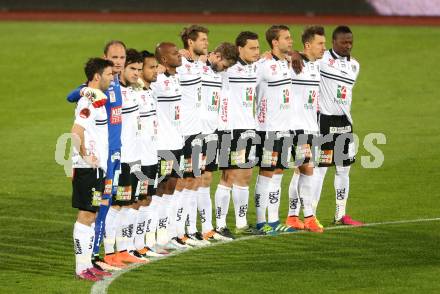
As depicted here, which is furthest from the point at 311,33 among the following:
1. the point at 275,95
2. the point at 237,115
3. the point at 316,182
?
the point at 316,182

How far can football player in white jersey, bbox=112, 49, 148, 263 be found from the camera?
523 inches

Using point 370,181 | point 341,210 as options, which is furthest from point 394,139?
point 341,210

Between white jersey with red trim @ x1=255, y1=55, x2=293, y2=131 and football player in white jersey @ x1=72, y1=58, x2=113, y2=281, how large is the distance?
3138 millimetres

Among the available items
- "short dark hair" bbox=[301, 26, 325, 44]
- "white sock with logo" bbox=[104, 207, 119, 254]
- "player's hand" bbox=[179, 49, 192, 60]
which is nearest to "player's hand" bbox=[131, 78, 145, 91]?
"player's hand" bbox=[179, 49, 192, 60]

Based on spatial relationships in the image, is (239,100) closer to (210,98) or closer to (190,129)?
(210,98)

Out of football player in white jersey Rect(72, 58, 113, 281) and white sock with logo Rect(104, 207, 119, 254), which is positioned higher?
football player in white jersey Rect(72, 58, 113, 281)


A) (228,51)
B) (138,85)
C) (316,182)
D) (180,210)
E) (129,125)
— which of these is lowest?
(180,210)

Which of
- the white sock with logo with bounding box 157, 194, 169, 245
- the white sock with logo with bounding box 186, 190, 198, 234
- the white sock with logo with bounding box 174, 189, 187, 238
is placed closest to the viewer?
the white sock with logo with bounding box 157, 194, 169, 245

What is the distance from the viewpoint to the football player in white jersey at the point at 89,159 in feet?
40.7

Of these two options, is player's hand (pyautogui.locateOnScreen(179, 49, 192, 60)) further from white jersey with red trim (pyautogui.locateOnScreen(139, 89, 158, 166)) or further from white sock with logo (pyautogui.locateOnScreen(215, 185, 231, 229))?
white sock with logo (pyautogui.locateOnScreen(215, 185, 231, 229))

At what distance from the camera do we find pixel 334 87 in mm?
15992

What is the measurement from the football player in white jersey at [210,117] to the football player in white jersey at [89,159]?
241 cm

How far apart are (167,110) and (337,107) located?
2852mm

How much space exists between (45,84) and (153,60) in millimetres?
17891
